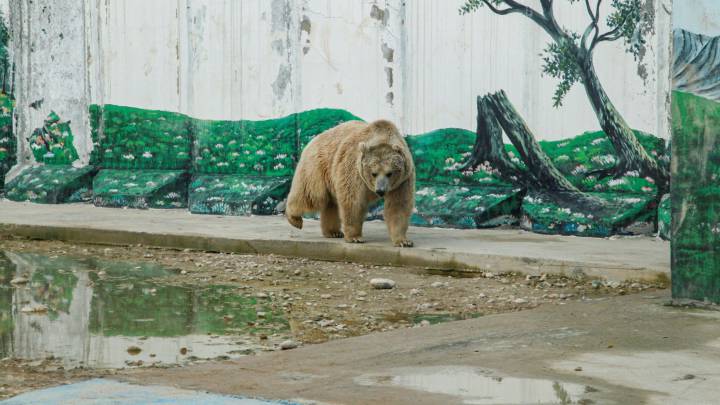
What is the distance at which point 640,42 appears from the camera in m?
10.5

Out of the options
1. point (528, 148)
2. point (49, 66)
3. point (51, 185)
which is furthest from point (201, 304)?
point (49, 66)

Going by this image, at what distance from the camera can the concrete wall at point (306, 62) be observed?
1102cm

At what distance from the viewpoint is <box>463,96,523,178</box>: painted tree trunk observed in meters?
11.5

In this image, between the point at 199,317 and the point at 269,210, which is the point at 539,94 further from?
the point at 199,317

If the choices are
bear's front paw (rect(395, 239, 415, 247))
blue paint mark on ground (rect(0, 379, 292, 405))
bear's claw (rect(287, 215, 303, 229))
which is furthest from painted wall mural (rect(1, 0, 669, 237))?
blue paint mark on ground (rect(0, 379, 292, 405))

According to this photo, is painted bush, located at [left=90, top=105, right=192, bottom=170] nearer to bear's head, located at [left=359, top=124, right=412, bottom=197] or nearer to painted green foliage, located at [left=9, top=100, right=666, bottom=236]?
painted green foliage, located at [left=9, top=100, right=666, bottom=236]

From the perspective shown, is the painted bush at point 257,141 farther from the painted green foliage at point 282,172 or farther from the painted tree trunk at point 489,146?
→ the painted tree trunk at point 489,146

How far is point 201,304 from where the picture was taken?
24.8ft

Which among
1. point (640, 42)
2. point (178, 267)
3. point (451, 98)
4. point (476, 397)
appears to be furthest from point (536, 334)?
point (451, 98)

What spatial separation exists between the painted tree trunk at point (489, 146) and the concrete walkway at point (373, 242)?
69 cm

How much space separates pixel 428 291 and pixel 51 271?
3.32 m

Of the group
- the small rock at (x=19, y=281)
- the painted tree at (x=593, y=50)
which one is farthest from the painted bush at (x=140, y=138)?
the small rock at (x=19, y=281)

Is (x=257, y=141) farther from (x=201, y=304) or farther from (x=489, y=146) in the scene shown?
(x=201, y=304)

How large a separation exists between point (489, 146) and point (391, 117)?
1.36 m
